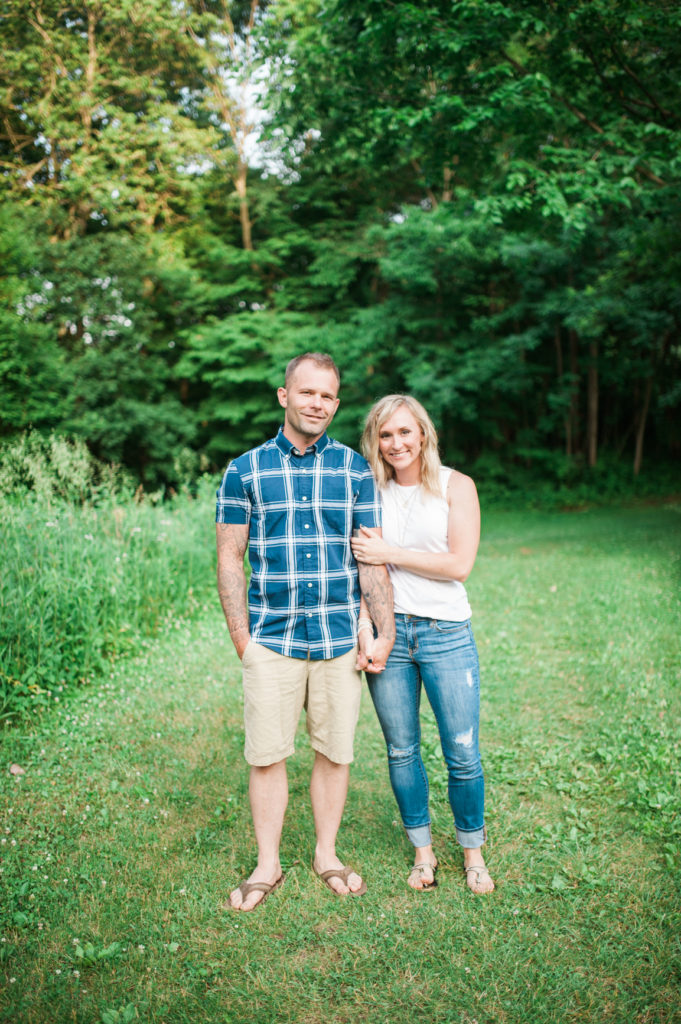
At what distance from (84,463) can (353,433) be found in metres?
10.4

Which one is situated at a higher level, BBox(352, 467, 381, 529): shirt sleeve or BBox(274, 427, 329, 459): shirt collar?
BBox(274, 427, 329, 459): shirt collar

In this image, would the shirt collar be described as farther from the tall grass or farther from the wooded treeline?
the wooded treeline

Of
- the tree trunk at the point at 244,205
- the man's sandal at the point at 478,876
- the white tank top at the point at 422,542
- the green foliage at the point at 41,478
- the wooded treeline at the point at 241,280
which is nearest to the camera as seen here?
the white tank top at the point at 422,542

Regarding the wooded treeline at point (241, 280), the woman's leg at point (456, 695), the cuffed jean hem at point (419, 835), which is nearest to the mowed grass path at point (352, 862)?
the cuffed jean hem at point (419, 835)

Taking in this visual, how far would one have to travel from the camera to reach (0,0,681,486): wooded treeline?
14562 millimetres

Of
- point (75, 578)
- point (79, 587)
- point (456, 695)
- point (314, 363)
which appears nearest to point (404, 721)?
point (456, 695)

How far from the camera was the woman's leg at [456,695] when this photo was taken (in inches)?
103

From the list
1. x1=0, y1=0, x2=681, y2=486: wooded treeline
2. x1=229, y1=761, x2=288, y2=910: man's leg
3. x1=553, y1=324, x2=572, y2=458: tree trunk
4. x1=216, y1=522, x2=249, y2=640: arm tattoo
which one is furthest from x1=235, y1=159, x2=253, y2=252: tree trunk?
x1=229, y1=761, x2=288, y2=910: man's leg

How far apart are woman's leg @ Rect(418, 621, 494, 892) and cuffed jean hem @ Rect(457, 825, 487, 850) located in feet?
0.36

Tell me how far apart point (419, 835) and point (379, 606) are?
1.05 m

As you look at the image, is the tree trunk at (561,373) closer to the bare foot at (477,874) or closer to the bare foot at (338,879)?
the bare foot at (477,874)

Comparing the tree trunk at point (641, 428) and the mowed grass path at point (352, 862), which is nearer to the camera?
the mowed grass path at point (352, 862)

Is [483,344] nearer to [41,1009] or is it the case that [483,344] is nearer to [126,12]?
[126,12]

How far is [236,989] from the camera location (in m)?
2.30
